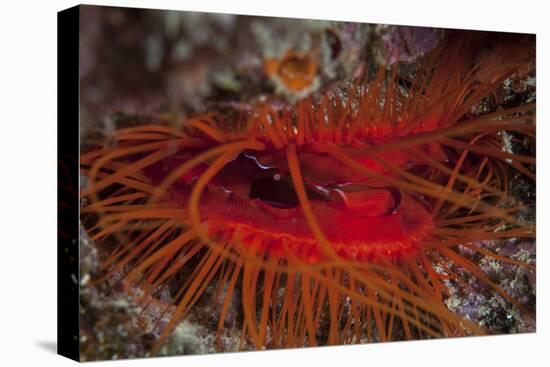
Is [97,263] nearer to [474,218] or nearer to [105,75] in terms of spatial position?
[105,75]

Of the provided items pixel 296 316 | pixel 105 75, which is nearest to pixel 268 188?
pixel 296 316

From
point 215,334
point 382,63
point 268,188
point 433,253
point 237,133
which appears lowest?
point 215,334

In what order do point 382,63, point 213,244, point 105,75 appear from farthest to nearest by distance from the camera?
point 382,63
point 213,244
point 105,75

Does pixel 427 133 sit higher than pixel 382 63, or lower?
lower

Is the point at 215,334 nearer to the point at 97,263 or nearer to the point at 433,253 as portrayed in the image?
the point at 97,263

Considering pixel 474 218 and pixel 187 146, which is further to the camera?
pixel 474 218

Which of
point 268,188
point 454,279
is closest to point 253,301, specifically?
point 268,188

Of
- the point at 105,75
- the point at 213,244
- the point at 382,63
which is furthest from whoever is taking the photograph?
the point at 382,63
